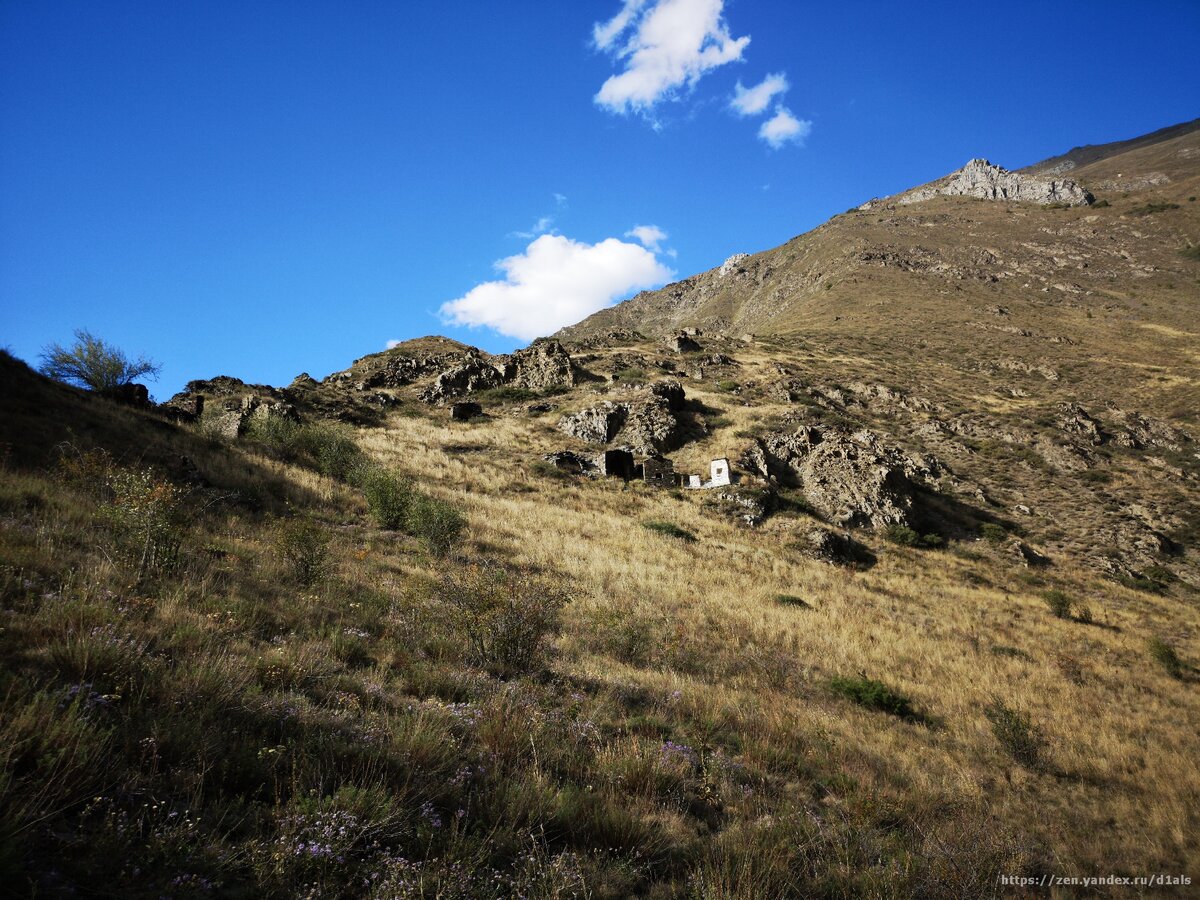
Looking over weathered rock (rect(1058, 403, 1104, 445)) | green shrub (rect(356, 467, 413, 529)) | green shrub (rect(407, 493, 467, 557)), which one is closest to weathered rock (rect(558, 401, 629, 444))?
green shrub (rect(356, 467, 413, 529))

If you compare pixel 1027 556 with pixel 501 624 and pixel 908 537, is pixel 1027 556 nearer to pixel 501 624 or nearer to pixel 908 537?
pixel 908 537

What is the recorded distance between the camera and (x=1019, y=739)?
303 inches

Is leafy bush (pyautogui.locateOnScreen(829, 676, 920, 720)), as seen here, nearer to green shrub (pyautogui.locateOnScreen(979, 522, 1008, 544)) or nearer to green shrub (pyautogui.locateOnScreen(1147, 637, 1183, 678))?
green shrub (pyautogui.locateOnScreen(1147, 637, 1183, 678))

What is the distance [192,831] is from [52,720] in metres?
1.04

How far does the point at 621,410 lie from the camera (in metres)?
35.2

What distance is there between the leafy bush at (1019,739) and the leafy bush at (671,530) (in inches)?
462

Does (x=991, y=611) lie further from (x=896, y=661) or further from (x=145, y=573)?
(x=145, y=573)

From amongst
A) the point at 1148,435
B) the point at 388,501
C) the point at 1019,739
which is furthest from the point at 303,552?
the point at 1148,435

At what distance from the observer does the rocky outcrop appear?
4446 inches

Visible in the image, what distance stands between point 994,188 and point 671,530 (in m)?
156

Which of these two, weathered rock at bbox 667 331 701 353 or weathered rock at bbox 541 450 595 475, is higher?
weathered rock at bbox 667 331 701 353

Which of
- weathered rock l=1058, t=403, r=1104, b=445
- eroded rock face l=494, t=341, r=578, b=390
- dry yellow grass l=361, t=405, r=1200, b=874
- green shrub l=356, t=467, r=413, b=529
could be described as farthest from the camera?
eroded rock face l=494, t=341, r=578, b=390

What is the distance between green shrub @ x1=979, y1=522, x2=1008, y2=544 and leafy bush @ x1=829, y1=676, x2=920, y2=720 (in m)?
22.1

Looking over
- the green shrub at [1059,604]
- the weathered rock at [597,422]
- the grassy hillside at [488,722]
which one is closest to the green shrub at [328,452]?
the grassy hillside at [488,722]
